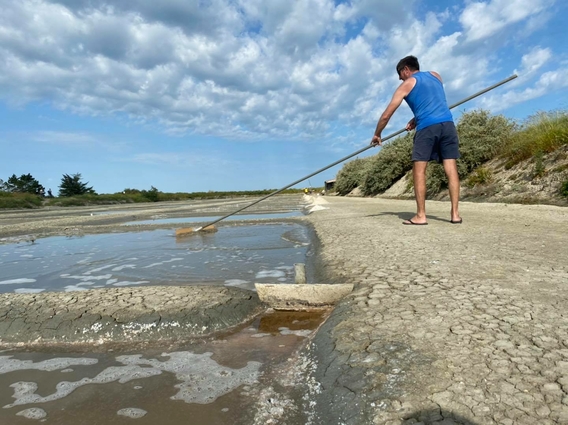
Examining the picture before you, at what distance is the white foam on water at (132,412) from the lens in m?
1.57

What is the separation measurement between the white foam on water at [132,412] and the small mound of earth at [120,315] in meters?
0.80

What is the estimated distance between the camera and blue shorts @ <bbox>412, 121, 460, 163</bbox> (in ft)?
17.2

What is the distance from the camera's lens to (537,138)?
32.2 ft

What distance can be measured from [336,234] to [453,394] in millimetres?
4498

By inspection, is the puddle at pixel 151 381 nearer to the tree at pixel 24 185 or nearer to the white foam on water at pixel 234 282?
the white foam on water at pixel 234 282

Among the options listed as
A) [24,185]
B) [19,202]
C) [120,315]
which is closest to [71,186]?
[24,185]

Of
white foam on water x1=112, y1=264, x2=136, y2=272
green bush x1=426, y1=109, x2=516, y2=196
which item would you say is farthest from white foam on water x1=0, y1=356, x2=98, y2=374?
green bush x1=426, y1=109, x2=516, y2=196

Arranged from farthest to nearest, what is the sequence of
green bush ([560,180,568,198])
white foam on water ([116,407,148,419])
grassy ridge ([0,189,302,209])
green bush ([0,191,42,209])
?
grassy ridge ([0,189,302,209]) < green bush ([0,191,42,209]) < green bush ([560,180,568,198]) < white foam on water ([116,407,148,419])

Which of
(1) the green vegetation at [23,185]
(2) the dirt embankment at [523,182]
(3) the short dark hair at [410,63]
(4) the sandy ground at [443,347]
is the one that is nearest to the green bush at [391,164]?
(2) the dirt embankment at [523,182]

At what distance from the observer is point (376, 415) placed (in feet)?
4.25

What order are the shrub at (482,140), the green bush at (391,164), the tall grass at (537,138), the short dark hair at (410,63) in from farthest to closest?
the green bush at (391,164)
the shrub at (482,140)
the tall grass at (537,138)
the short dark hair at (410,63)

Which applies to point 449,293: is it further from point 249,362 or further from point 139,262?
point 139,262

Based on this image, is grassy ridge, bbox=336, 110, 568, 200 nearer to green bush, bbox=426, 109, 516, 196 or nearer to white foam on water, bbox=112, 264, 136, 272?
green bush, bbox=426, 109, 516, 196

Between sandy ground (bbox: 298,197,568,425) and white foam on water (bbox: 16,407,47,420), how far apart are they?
1.18m
